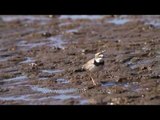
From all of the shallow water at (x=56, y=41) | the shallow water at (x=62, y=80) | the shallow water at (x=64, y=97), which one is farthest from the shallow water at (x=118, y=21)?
the shallow water at (x=64, y=97)

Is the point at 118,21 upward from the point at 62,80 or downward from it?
upward

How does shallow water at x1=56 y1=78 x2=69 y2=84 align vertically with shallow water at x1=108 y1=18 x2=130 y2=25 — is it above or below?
below

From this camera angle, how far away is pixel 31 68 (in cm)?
1319

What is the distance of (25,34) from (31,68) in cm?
751

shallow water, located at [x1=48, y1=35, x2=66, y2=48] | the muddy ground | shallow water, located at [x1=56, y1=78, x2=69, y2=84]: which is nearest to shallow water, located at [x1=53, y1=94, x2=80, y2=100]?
the muddy ground

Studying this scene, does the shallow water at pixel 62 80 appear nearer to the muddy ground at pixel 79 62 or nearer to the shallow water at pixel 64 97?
the muddy ground at pixel 79 62

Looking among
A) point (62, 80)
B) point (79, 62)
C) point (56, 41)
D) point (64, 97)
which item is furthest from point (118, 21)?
point (64, 97)

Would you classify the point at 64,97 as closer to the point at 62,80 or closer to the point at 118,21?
the point at 62,80

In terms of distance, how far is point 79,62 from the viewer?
44.5ft

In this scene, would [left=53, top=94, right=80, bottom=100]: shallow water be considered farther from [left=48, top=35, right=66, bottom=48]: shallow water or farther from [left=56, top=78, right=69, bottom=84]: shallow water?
[left=48, top=35, right=66, bottom=48]: shallow water

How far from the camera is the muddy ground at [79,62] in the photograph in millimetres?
9961

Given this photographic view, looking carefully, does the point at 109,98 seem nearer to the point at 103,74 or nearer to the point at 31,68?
the point at 103,74

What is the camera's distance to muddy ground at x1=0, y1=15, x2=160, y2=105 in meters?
9.96
